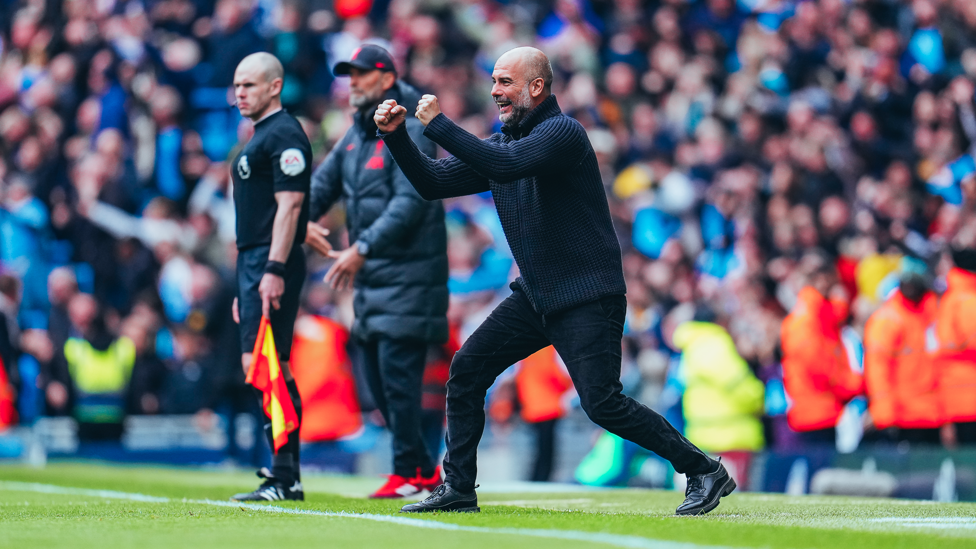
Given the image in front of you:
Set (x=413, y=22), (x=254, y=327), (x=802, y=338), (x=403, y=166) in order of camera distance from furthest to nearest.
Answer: (x=413, y=22) → (x=802, y=338) → (x=254, y=327) → (x=403, y=166)

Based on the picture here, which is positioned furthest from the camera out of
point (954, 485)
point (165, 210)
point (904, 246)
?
point (165, 210)

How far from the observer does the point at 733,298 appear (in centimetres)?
1197

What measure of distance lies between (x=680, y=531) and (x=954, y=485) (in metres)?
4.35

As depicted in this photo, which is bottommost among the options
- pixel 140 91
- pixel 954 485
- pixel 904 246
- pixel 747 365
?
pixel 954 485

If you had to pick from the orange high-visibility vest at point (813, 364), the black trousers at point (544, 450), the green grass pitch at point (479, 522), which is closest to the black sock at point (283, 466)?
the green grass pitch at point (479, 522)

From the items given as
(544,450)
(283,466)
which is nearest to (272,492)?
(283,466)

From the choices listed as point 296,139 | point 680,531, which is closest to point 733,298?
point 296,139

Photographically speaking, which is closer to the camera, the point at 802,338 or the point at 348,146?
the point at 348,146

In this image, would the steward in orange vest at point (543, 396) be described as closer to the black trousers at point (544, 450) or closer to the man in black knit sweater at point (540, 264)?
the black trousers at point (544, 450)

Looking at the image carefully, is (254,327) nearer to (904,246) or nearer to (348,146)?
(348,146)

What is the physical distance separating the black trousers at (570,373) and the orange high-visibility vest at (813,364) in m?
4.64

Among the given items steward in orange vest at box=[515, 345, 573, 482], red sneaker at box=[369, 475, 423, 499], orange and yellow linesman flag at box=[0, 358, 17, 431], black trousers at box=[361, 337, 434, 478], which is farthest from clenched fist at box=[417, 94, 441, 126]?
orange and yellow linesman flag at box=[0, 358, 17, 431]

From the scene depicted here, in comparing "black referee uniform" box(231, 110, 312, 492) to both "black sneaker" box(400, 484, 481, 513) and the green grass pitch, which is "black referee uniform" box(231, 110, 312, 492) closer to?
the green grass pitch

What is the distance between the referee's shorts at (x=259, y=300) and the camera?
691cm
